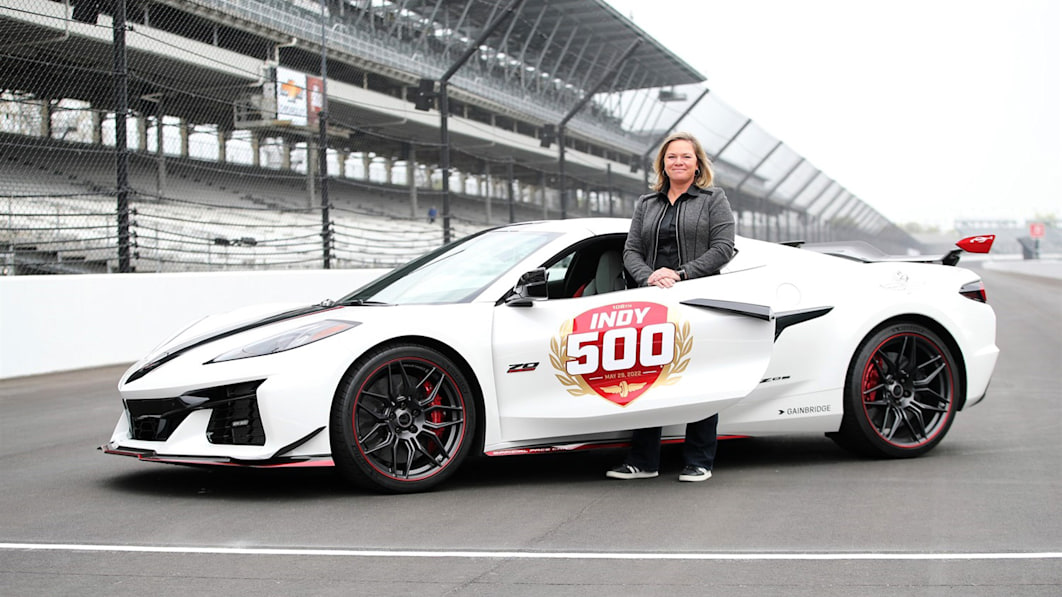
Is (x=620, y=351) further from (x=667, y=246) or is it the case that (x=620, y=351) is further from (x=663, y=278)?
(x=667, y=246)

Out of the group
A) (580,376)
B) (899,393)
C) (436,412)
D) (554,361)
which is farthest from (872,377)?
(436,412)

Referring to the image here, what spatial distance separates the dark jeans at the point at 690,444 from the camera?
528 centimetres

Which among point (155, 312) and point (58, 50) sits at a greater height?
point (58, 50)

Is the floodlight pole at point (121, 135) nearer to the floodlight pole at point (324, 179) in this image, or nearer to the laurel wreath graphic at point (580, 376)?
the floodlight pole at point (324, 179)

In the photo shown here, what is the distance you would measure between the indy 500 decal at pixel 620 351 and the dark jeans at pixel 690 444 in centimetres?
27

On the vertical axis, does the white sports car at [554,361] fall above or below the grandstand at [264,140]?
below

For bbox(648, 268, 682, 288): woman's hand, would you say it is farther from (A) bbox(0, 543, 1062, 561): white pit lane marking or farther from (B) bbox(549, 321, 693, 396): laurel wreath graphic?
(A) bbox(0, 543, 1062, 561): white pit lane marking

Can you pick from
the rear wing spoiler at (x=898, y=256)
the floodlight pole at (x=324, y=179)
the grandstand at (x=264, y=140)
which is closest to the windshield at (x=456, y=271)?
the rear wing spoiler at (x=898, y=256)

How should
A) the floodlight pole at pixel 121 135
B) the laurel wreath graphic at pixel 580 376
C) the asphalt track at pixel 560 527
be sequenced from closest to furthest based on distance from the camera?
the asphalt track at pixel 560 527 < the laurel wreath graphic at pixel 580 376 < the floodlight pole at pixel 121 135

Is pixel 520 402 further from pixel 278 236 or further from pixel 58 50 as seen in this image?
pixel 278 236

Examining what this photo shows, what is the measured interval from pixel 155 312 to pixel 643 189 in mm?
17697

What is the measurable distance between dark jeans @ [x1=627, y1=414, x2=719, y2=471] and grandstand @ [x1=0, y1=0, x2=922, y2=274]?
24.7 feet

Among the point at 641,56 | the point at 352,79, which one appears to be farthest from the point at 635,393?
the point at 641,56

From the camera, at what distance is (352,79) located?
21.7 meters
